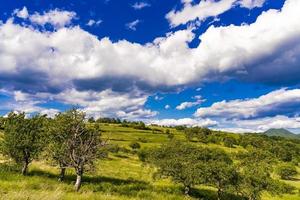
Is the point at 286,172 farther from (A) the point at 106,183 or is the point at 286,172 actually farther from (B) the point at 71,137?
(B) the point at 71,137

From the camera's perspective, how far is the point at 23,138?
49.0 meters

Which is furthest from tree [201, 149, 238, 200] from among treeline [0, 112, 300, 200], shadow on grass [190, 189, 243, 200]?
shadow on grass [190, 189, 243, 200]

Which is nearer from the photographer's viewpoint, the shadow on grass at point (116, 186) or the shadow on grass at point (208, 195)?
the shadow on grass at point (116, 186)

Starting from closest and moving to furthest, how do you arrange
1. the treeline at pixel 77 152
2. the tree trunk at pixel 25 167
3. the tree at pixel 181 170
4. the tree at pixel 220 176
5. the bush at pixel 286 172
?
the treeline at pixel 77 152
the tree trunk at pixel 25 167
the tree at pixel 181 170
the tree at pixel 220 176
the bush at pixel 286 172

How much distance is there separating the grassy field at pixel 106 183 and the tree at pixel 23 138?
2.11 m

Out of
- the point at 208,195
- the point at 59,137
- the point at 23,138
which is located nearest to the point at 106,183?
the point at 59,137

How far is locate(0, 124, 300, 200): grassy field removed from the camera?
2316 centimetres

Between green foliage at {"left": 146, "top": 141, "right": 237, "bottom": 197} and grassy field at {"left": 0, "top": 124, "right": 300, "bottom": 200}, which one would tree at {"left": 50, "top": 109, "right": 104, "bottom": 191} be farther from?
green foliage at {"left": 146, "top": 141, "right": 237, "bottom": 197}

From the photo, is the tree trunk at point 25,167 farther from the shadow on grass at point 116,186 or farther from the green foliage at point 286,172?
the green foliage at point 286,172

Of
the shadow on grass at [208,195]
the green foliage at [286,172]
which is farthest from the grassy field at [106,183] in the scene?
the green foliage at [286,172]

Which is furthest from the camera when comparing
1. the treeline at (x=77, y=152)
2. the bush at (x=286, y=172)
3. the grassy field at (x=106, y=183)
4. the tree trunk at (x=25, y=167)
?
the bush at (x=286, y=172)

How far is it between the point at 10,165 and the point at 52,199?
1527 inches

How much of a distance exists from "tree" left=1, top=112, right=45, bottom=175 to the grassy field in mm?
2105

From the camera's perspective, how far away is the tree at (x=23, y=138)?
48.3 m
